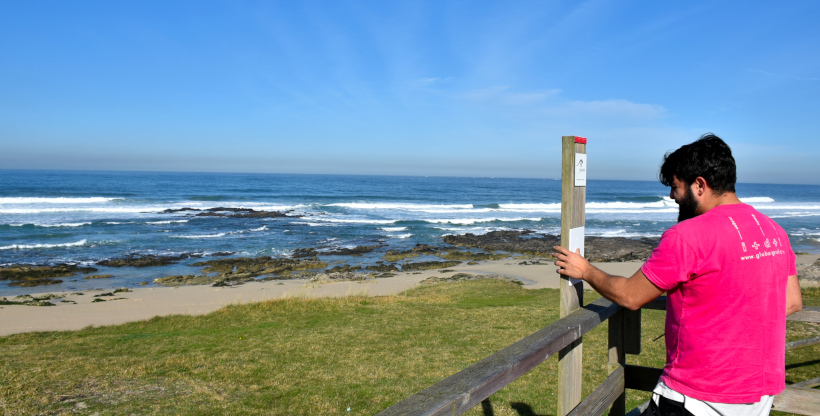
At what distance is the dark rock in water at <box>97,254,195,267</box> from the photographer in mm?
20969

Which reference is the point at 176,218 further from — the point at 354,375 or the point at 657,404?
the point at 657,404

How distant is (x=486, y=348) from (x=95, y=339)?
634cm

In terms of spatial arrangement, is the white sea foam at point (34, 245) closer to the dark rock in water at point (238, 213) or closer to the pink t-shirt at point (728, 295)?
the dark rock in water at point (238, 213)

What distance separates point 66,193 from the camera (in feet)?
172

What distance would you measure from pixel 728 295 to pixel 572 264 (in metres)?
0.62

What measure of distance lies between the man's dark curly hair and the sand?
11437 mm

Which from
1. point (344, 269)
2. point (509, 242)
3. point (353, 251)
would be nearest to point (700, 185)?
point (344, 269)

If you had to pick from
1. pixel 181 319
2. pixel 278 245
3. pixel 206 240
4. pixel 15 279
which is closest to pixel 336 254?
pixel 278 245

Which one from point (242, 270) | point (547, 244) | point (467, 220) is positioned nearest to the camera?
point (242, 270)

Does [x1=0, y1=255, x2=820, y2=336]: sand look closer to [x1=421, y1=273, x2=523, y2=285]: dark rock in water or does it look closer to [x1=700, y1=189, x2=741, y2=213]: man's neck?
[x1=421, y1=273, x2=523, y2=285]: dark rock in water

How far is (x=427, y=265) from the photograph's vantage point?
72.3 ft

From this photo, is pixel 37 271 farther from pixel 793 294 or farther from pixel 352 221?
pixel 793 294

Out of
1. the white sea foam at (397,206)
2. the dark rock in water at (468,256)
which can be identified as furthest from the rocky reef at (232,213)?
the dark rock in water at (468,256)

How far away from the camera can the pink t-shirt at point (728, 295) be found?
5.92 feet
